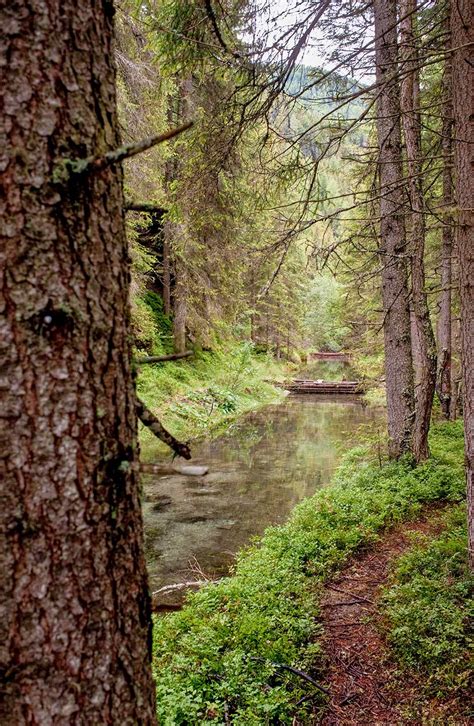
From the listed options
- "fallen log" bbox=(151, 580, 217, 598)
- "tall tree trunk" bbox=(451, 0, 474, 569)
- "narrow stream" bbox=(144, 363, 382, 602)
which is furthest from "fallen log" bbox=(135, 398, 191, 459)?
"narrow stream" bbox=(144, 363, 382, 602)

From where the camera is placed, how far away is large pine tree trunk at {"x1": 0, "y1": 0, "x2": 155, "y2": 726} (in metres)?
1.12

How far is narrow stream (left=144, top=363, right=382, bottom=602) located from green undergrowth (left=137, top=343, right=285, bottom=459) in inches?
35.7

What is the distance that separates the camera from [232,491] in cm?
886

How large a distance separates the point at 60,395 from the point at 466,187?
12.0ft

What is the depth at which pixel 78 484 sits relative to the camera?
119 cm

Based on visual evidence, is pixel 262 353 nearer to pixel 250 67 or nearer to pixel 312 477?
pixel 312 477

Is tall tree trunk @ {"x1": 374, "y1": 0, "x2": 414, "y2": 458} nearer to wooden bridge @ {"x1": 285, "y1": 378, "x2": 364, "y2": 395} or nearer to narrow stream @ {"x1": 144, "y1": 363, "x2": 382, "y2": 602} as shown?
narrow stream @ {"x1": 144, "y1": 363, "x2": 382, "y2": 602}

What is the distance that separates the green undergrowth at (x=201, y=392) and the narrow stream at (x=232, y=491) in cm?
91

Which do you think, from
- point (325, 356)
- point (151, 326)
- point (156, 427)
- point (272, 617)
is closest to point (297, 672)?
point (272, 617)

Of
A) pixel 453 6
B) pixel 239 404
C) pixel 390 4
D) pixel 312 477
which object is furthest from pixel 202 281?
pixel 453 6

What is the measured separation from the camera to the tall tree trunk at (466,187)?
11.6 feet

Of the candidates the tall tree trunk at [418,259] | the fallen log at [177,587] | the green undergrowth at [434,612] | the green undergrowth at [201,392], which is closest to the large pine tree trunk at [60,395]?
the green undergrowth at [434,612]

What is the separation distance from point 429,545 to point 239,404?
13.4 meters

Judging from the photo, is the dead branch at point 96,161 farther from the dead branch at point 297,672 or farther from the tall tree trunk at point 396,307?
the tall tree trunk at point 396,307
